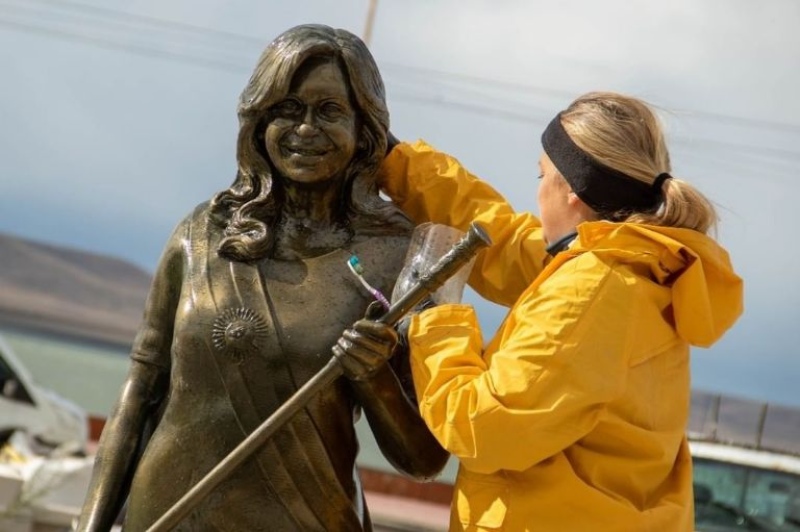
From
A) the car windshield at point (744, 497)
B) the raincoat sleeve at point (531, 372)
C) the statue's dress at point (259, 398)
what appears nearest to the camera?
the raincoat sleeve at point (531, 372)

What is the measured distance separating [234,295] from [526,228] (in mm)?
770

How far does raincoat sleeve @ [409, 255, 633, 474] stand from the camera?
10.6 feet

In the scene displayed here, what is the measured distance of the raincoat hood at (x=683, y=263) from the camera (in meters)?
3.38

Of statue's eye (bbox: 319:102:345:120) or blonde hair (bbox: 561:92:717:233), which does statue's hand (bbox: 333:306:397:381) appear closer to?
statue's eye (bbox: 319:102:345:120)

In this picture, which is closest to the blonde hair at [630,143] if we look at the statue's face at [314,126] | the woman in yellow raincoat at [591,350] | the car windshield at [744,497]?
the woman in yellow raincoat at [591,350]

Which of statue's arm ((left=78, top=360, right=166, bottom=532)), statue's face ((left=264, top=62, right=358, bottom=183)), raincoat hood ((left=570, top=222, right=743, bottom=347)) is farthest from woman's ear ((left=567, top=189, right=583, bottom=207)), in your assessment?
statue's arm ((left=78, top=360, right=166, bottom=532))

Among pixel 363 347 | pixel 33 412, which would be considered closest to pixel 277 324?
pixel 363 347

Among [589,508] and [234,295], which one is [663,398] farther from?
[234,295]

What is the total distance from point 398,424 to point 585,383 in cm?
46

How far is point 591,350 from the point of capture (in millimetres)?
3289

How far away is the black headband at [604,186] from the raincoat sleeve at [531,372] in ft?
0.78

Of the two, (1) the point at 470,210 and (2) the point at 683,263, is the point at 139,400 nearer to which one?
(1) the point at 470,210

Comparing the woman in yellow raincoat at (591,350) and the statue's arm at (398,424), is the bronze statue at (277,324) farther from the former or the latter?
the woman in yellow raincoat at (591,350)

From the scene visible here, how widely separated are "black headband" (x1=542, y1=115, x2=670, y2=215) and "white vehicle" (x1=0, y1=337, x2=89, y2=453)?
10.6 m
